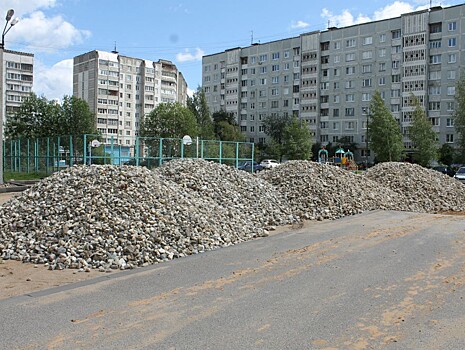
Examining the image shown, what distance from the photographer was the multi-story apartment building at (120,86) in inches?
4065

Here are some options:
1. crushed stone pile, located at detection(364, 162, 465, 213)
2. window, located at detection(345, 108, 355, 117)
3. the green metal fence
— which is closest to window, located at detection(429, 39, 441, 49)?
window, located at detection(345, 108, 355, 117)

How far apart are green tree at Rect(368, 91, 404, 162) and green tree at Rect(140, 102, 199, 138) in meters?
22.8

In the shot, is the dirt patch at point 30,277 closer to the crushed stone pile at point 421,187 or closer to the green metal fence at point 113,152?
the crushed stone pile at point 421,187

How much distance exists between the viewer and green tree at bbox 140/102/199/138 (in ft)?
198

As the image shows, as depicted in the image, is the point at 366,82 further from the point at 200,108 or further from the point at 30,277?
the point at 30,277

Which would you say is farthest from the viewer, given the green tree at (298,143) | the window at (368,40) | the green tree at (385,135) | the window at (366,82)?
the window at (366,82)

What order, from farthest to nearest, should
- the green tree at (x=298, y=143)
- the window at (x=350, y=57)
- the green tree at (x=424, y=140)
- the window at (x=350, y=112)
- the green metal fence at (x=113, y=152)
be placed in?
the window at (x=350, y=112)
the window at (x=350, y=57)
the green tree at (x=298, y=143)
the green tree at (x=424, y=140)
the green metal fence at (x=113, y=152)

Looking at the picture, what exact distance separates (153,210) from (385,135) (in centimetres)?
5497

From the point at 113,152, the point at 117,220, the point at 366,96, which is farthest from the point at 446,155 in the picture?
the point at 117,220

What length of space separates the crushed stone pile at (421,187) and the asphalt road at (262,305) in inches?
417

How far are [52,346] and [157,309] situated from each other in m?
1.38

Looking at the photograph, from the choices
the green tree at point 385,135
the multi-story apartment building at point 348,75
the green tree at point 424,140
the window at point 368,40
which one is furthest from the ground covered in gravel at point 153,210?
the window at point 368,40

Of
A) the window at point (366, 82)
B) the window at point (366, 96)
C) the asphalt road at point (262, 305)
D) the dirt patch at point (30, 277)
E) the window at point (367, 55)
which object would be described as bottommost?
the dirt patch at point (30, 277)

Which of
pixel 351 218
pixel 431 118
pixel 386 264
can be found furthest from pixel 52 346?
pixel 431 118
